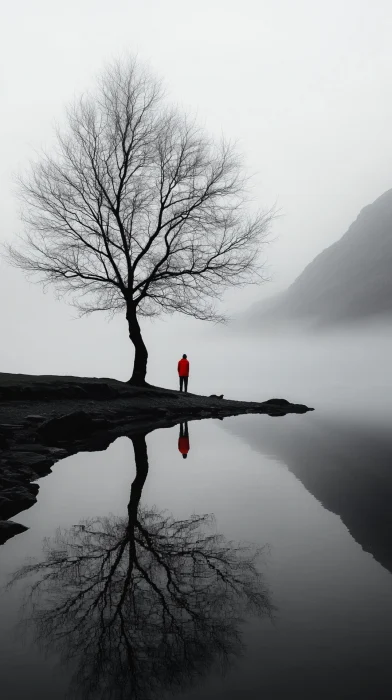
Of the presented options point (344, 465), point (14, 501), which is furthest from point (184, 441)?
point (14, 501)

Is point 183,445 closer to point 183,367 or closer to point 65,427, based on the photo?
point 65,427

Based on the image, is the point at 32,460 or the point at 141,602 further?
the point at 32,460

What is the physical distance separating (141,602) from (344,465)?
9.95m

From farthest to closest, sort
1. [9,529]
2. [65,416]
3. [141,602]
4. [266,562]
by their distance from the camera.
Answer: [65,416] → [9,529] → [266,562] → [141,602]

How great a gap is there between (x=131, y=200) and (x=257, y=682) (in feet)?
94.3

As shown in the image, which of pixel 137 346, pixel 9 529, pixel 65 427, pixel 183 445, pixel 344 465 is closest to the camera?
pixel 9 529

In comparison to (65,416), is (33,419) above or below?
below

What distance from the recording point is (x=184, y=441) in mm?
18094

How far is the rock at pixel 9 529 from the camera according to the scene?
794 cm

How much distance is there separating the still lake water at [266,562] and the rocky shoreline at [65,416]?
20.3 inches

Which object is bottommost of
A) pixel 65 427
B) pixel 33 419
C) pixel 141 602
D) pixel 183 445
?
pixel 141 602

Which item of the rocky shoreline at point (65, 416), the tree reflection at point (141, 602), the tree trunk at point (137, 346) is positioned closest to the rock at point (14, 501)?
the rocky shoreline at point (65, 416)

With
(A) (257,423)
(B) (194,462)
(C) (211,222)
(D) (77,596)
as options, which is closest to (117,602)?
(D) (77,596)

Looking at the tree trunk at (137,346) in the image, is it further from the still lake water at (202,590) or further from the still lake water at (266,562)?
the still lake water at (202,590)
